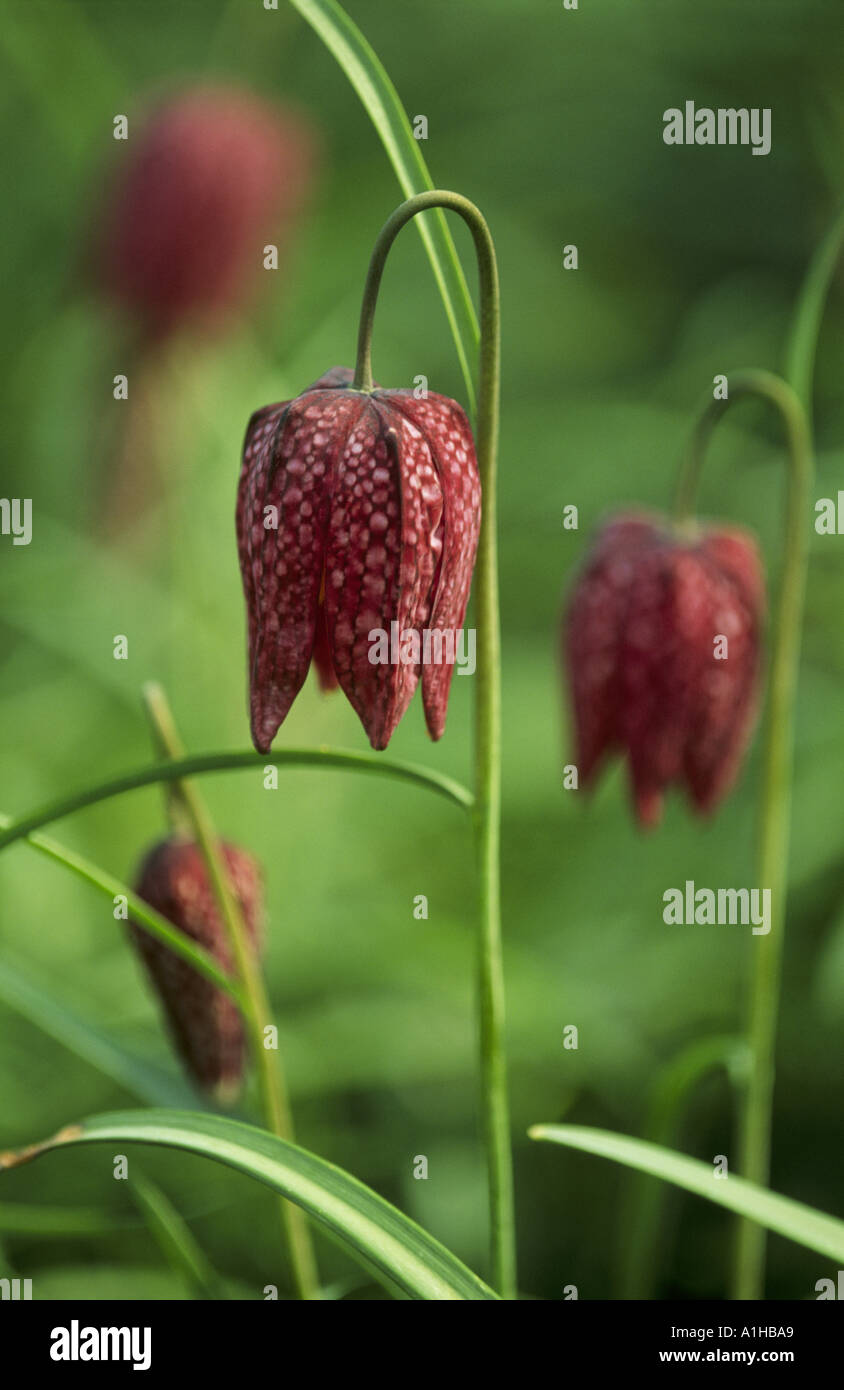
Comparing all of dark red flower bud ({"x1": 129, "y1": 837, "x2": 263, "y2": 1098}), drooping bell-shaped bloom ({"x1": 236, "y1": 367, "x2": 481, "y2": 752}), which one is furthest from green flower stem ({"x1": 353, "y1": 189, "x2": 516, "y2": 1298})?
dark red flower bud ({"x1": 129, "y1": 837, "x2": 263, "y2": 1098})

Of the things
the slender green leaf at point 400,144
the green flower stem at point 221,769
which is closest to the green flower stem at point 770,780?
the slender green leaf at point 400,144

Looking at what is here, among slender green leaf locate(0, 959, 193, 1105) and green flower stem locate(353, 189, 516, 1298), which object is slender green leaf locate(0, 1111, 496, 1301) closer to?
green flower stem locate(353, 189, 516, 1298)

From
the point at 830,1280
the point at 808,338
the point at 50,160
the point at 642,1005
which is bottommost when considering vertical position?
the point at 830,1280

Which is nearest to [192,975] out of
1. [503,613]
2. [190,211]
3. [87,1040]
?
[87,1040]

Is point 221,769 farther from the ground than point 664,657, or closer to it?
closer to it

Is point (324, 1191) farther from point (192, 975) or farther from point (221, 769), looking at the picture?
point (192, 975)
